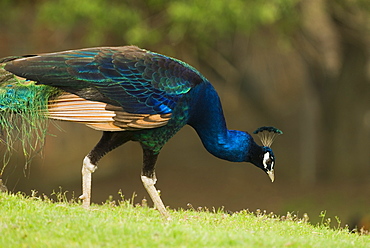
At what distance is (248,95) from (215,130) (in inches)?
295

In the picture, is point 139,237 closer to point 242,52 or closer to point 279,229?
point 279,229

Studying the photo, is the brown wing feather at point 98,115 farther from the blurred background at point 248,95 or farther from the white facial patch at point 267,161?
the blurred background at point 248,95

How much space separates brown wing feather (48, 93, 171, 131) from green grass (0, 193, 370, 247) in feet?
3.03

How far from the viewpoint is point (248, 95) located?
14.9m

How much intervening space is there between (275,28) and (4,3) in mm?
5403

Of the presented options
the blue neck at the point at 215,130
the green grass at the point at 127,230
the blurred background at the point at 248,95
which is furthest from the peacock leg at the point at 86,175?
the blurred background at the point at 248,95

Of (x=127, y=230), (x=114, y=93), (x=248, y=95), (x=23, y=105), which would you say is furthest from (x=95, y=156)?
(x=248, y=95)

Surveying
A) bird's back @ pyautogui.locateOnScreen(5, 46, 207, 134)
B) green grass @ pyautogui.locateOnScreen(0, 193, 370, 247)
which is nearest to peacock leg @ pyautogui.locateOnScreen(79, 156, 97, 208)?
green grass @ pyautogui.locateOnScreen(0, 193, 370, 247)

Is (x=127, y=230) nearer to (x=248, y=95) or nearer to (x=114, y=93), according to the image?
(x=114, y=93)

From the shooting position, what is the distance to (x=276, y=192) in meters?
14.5

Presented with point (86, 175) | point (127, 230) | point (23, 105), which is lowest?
point (127, 230)

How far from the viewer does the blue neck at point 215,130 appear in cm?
732

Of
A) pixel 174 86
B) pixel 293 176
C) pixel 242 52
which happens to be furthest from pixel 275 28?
pixel 174 86

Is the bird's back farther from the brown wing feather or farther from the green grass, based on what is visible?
the green grass
